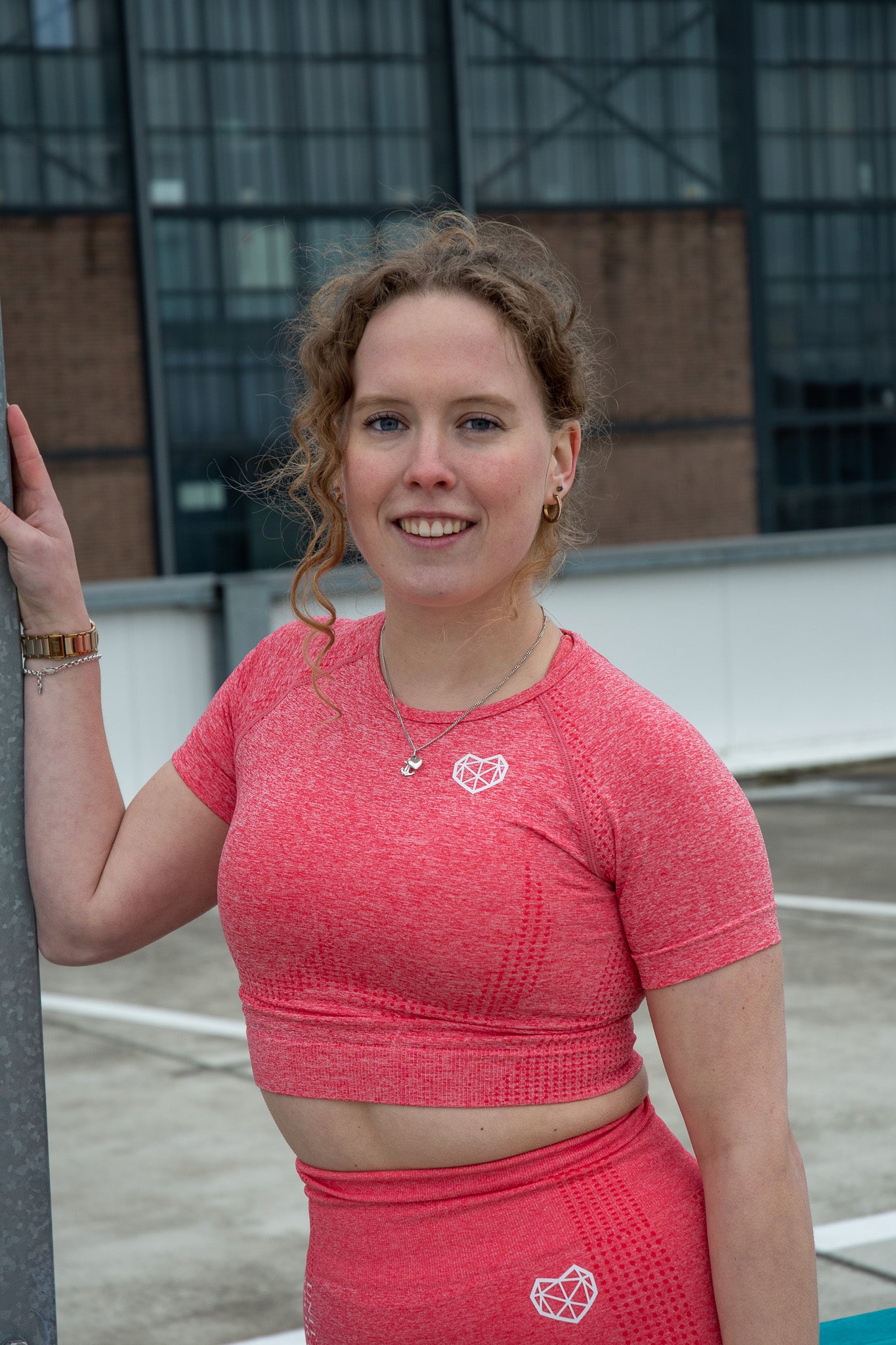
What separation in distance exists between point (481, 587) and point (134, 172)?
21.7 meters

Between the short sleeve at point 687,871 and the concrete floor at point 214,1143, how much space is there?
212 centimetres

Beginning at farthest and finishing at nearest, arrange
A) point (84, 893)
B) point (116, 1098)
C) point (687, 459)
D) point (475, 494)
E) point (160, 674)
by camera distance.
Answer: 1. point (687, 459)
2. point (160, 674)
3. point (116, 1098)
4. point (84, 893)
5. point (475, 494)

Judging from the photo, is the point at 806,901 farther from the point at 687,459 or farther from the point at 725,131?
the point at 725,131

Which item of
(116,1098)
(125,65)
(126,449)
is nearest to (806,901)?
(116,1098)

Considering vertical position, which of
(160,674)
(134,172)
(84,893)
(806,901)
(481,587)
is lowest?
(806,901)

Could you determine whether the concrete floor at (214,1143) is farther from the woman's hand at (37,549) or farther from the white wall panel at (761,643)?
the white wall panel at (761,643)

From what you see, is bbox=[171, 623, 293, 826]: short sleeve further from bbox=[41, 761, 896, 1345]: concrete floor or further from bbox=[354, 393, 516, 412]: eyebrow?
bbox=[41, 761, 896, 1345]: concrete floor

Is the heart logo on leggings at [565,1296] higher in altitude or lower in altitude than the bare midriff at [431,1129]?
lower

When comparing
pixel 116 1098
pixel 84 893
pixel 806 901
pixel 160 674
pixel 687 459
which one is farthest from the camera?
pixel 687 459

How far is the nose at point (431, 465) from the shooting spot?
1.53m

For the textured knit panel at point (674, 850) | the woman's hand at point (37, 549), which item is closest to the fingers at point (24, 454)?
the woman's hand at point (37, 549)

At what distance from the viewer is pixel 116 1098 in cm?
477

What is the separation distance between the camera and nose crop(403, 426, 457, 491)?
1.53m

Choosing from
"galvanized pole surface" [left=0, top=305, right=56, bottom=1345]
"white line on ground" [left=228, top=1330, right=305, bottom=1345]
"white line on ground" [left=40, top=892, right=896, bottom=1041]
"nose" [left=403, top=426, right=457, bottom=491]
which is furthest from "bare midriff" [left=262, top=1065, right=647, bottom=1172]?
"white line on ground" [left=40, top=892, right=896, bottom=1041]
